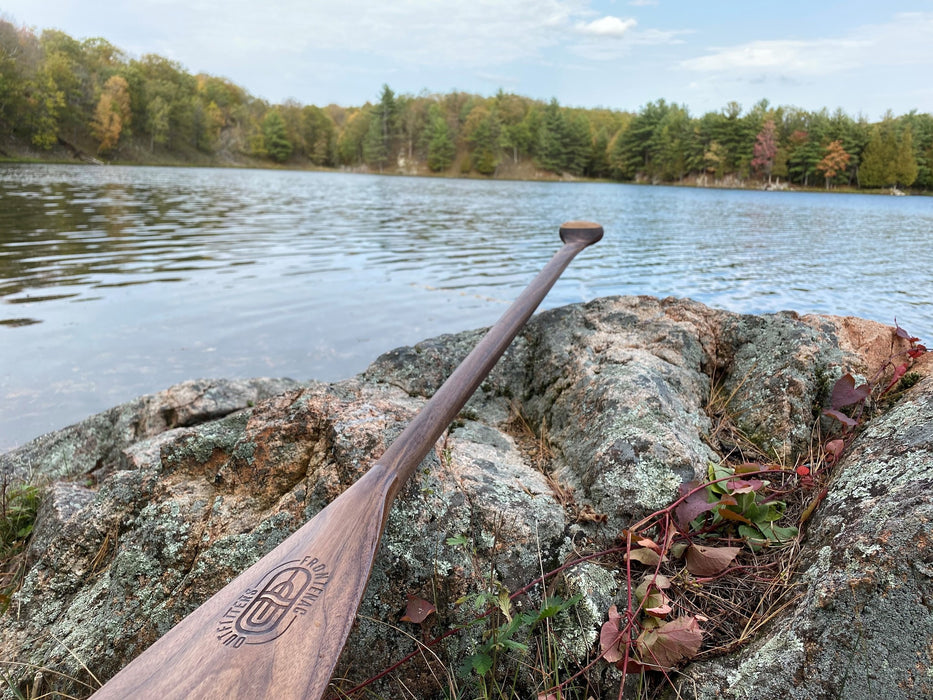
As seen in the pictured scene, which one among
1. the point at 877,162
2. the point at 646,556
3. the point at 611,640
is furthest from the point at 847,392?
the point at 877,162

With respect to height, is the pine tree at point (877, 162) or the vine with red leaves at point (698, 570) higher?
the pine tree at point (877, 162)

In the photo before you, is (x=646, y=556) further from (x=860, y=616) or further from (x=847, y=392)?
(x=847, y=392)

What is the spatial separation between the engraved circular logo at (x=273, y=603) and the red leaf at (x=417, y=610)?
26cm

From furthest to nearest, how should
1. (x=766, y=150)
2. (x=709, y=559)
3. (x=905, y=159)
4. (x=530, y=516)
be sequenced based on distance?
(x=766, y=150), (x=905, y=159), (x=530, y=516), (x=709, y=559)

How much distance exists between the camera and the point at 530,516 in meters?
1.56

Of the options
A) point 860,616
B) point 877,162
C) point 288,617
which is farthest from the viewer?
point 877,162

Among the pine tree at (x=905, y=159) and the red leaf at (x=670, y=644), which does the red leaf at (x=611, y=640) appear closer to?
the red leaf at (x=670, y=644)

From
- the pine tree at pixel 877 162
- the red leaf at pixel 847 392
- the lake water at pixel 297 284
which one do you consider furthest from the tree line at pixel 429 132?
Result: the red leaf at pixel 847 392

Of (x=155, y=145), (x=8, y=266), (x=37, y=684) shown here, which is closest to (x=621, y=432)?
(x=37, y=684)

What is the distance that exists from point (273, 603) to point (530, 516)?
0.71 meters

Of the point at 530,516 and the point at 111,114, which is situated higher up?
the point at 111,114

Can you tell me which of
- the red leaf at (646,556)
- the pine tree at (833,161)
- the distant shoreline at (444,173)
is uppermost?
the pine tree at (833,161)

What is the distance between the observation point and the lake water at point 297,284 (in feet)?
18.4

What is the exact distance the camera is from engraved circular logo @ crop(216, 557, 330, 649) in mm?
1118
